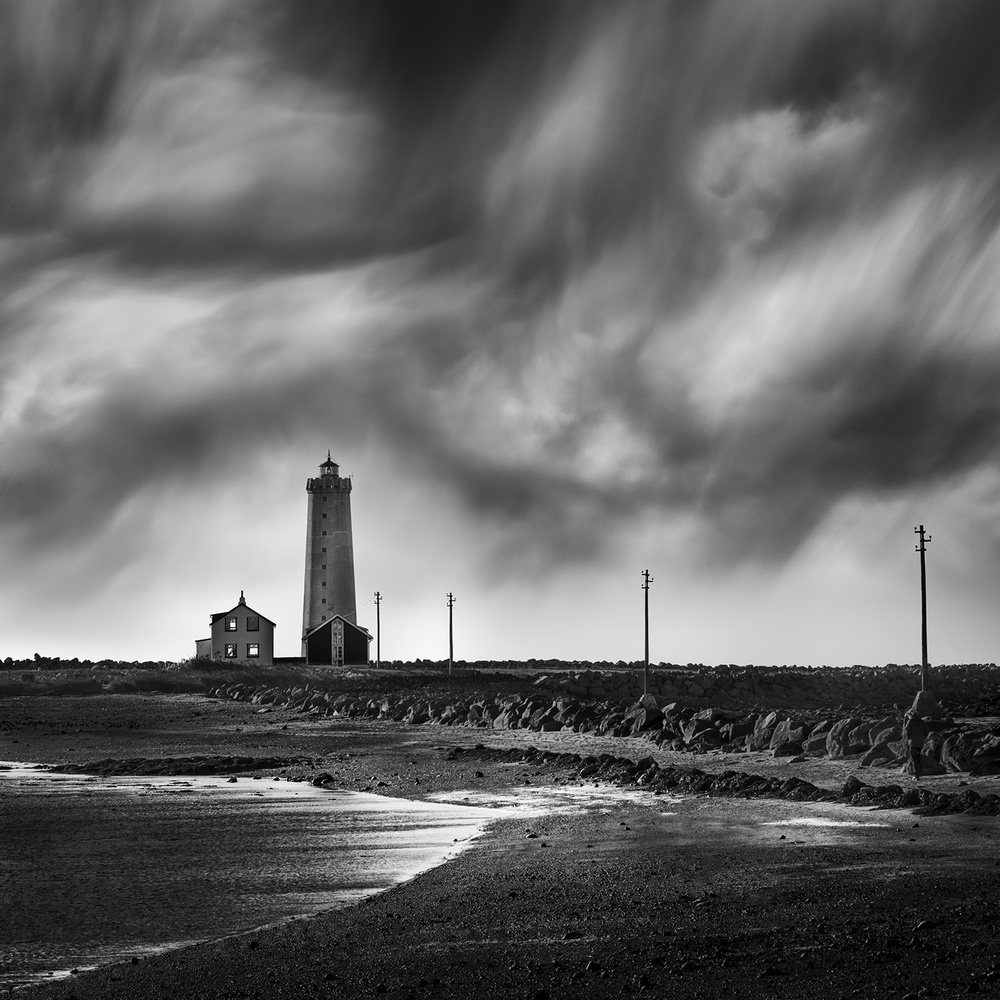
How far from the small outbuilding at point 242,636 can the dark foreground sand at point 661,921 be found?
206ft

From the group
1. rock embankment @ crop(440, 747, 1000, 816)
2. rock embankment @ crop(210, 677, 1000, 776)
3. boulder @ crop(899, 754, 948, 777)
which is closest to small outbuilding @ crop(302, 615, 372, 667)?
rock embankment @ crop(210, 677, 1000, 776)

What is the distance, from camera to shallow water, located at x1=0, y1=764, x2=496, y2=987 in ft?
28.0

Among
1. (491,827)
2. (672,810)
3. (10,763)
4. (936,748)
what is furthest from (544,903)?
(10,763)

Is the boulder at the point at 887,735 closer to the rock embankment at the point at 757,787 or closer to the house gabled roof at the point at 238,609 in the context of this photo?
the rock embankment at the point at 757,787

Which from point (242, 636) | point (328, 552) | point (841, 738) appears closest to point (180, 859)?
point (841, 738)

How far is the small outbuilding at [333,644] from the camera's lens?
7912 cm

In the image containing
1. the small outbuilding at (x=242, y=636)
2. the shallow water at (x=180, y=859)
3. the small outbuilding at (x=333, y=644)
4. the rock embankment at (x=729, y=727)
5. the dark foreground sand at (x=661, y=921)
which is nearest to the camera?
the dark foreground sand at (x=661, y=921)

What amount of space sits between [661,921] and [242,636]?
230 feet

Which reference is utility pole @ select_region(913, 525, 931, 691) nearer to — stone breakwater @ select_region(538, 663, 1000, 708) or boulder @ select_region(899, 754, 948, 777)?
stone breakwater @ select_region(538, 663, 1000, 708)

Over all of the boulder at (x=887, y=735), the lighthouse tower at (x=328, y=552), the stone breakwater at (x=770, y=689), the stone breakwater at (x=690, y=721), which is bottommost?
the stone breakwater at (x=770, y=689)

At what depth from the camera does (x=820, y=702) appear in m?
55.5

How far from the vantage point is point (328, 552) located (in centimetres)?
8288

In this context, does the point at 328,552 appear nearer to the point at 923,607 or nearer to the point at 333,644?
the point at 333,644

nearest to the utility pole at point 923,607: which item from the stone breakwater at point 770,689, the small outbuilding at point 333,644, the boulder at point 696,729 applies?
the stone breakwater at point 770,689
